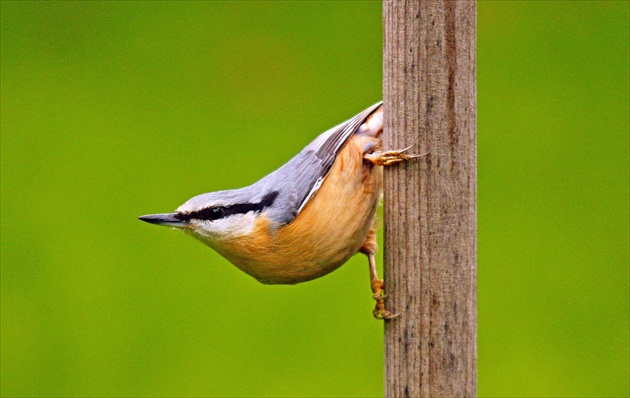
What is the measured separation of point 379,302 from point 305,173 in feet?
1.68

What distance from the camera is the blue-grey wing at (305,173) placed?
3342 mm

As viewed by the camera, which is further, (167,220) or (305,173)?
(305,173)

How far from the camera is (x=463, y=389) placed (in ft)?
10.1

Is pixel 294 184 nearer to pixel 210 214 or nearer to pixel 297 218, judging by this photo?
pixel 297 218

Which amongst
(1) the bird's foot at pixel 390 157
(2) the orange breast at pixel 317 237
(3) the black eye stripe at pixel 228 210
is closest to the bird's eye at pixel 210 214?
(3) the black eye stripe at pixel 228 210

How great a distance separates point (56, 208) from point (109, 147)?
42 cm

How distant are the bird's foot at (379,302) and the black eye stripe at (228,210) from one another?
1.39ft

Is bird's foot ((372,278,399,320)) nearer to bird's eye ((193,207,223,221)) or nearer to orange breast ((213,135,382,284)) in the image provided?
orange breast ((213,135,382,284))

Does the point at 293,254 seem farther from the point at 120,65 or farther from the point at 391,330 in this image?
the point at 120,65

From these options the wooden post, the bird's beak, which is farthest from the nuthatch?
the wooden post

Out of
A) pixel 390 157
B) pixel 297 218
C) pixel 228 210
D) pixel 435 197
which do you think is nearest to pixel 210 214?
pixel 228 210

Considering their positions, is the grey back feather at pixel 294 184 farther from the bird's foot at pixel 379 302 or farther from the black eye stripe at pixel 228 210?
the bird's foot at pixel 379 302

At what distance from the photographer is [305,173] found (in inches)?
136

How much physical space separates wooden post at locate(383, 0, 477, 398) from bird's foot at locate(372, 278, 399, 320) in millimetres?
56
